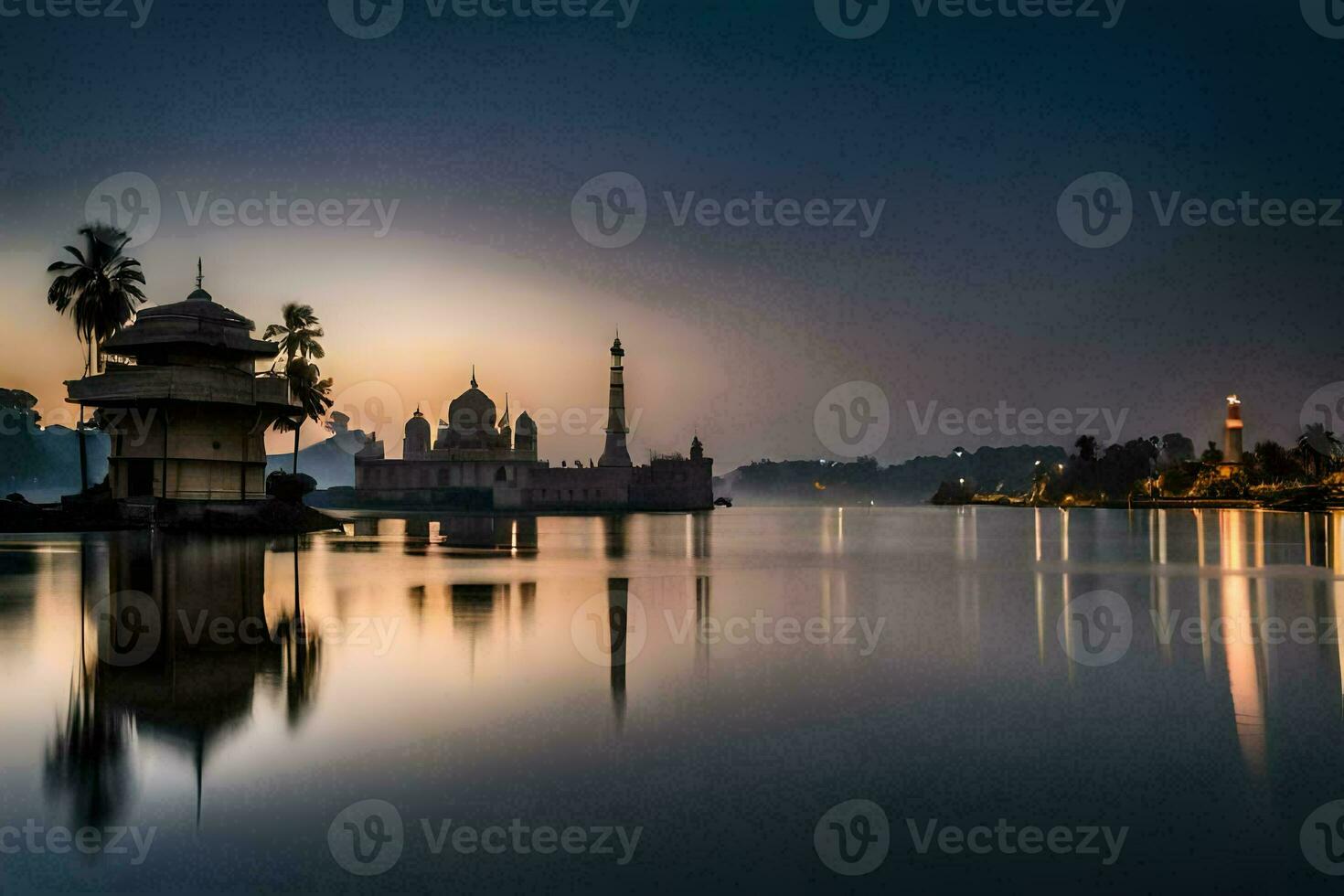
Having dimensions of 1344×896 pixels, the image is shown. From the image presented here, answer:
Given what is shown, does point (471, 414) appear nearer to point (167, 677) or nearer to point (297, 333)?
point (297, 333)

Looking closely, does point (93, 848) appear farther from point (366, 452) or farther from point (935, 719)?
point (366, 452)

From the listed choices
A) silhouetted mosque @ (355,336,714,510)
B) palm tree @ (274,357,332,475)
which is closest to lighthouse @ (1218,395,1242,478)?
silhouetted mosque @ (355,336,714,510)

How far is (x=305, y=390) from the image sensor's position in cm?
5544

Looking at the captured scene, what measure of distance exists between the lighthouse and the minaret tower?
82809 mm

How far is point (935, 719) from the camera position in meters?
8.77

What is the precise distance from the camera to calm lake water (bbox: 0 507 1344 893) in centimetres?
541

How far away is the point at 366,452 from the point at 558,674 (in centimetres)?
10448

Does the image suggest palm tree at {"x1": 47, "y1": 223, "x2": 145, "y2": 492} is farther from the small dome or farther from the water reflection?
the small dome

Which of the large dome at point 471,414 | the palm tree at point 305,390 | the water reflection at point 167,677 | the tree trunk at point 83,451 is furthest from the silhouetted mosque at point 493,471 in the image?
the water reflection at point 167,677

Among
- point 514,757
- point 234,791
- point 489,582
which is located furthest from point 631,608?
point 234,791

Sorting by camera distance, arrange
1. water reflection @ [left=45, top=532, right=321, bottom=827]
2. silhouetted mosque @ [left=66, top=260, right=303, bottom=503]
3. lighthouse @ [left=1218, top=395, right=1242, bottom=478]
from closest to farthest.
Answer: water reflection @ [left=45, top=532, right=321, bottom=827]
silhouetted mosque @ [left=66, top=260, right=303, bottom=503]
lighthouse @ [left=1218, top=395, right=1242, bottom=478]

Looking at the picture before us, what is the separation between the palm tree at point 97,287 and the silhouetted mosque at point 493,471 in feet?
188

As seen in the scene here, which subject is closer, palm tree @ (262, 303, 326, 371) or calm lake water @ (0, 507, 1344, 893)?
calm lake water @ (0, 507, 1344, 893)

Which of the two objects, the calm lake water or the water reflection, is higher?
the water reflection
